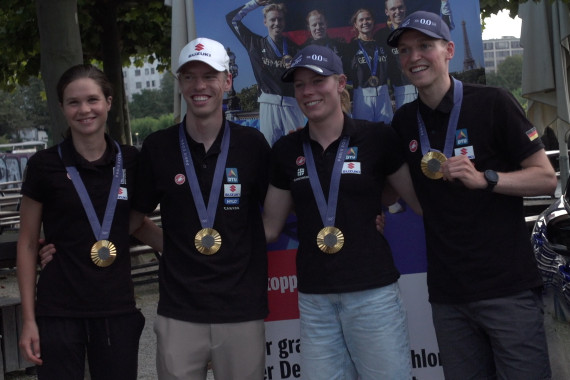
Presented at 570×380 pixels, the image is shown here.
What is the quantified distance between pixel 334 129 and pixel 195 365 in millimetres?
1286

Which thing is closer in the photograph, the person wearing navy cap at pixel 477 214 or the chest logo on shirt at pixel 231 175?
the person wearing navy cap at pixel 477 214

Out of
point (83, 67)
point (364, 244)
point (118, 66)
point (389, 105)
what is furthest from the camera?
point (118, 66)

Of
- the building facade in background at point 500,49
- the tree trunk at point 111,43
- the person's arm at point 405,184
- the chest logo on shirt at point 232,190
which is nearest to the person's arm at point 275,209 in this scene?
the chest logo on shirt at point 232,190

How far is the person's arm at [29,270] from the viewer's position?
354 cm

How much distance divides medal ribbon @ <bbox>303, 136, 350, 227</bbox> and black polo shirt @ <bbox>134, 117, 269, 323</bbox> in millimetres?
324

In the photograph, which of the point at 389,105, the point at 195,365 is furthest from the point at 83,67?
the point at 389,105

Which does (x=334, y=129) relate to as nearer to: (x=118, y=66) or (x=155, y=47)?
(x=118, y=66)

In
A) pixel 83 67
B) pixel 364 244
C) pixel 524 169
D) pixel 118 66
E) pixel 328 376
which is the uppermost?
pixel 118 66

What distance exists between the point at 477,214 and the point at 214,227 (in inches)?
46.6

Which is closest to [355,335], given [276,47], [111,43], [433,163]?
[433,163]

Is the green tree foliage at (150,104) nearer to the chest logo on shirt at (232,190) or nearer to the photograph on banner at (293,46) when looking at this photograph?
the photograph on banner at (293,46)

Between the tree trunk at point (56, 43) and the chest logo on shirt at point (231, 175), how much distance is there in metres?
4.21

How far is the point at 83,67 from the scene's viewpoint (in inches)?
149

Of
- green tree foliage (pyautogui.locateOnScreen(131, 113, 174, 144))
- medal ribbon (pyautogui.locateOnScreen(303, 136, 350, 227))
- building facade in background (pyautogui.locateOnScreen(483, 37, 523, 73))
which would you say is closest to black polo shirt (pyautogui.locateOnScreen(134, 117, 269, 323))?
medal ribbon (pyautogui.locateOnScreen(303, 136, 350, 227))
